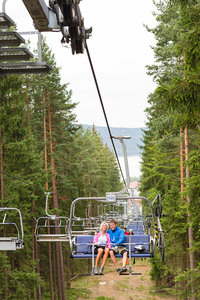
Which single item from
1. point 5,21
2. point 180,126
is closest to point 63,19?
point 5,21

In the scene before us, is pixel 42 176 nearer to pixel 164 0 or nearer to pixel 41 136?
pixel 41 136

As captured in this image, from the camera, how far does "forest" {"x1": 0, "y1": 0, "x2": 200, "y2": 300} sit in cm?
1055

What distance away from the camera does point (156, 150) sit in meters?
28.4

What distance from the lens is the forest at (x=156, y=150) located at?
10.6 m

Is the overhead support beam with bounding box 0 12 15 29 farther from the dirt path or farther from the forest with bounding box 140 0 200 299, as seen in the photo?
the dirt path

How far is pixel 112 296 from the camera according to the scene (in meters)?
35.1

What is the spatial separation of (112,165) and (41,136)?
5559cm

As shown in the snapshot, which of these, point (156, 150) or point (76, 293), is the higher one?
point (156, 150)

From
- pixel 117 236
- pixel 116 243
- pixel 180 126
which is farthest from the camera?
pixel 180 126

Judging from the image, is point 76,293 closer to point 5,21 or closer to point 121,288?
point 121,288

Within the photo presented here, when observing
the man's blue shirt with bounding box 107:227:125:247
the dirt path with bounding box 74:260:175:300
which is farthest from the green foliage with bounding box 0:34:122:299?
the man's blue shirt with bounding box 107:227:125:247

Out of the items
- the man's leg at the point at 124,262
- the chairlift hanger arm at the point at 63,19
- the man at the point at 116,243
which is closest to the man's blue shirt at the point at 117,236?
the man at the point at 116,243

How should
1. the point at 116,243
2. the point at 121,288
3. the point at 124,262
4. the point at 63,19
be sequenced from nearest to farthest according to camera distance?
the point at 63,19 < the point at 124,262 < the point at 116,243 < the point at 121,288

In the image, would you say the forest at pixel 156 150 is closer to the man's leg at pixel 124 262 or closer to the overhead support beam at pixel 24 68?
the overhead support beam at pixel 24 68
